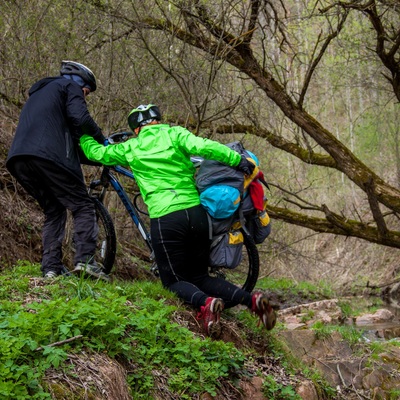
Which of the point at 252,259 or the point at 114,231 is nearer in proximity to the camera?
the point at 252,259

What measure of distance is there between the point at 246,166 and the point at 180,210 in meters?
0.71

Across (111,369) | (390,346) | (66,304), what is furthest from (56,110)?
(390,346)

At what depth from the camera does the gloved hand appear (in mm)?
5621

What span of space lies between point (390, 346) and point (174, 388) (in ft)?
15.4

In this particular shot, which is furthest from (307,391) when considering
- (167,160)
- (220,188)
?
(167,160)

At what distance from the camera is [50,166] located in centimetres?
582

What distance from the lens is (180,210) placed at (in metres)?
5.48

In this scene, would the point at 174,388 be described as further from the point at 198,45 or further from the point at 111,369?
the point at 198,45

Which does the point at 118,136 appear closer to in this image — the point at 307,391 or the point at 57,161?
the point at 57,161

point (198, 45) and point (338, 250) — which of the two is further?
point (338, 250)

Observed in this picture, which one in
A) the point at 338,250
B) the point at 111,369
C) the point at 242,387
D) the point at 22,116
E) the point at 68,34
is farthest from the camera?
the point at 338,250

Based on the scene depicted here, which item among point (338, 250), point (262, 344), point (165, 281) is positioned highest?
point (165, 281)

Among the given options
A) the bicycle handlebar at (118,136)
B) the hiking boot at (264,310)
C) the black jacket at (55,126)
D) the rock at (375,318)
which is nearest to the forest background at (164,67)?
the rock at (375,318)

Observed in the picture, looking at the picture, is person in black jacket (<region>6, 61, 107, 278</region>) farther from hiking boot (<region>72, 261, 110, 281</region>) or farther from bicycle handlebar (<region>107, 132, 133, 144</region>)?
bicycle handlebar (<region>107, 132, 133, 144</region>)
